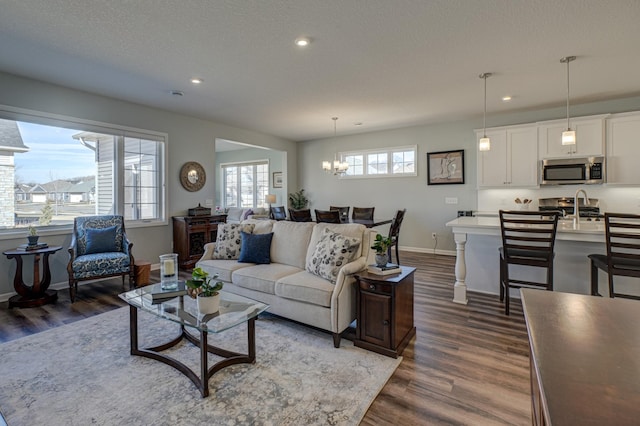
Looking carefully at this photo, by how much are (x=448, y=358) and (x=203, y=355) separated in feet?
5.84

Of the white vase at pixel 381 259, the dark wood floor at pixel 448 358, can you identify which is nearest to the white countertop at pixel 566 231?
the dark wood floor at pixel 448 358

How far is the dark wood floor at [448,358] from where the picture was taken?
1.83 meters

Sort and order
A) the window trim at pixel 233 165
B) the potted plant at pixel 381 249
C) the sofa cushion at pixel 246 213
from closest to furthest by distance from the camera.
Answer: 1. the potted plant at pixel 381 249
2. the sofa cushion at pixel 246 213
3. the window trim at pixel 233 165

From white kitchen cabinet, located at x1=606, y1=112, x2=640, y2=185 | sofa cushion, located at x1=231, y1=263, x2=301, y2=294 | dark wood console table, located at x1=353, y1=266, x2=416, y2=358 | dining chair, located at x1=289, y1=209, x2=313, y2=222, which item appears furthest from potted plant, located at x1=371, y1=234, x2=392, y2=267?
white kitchen cabinet, located at x1=606, y1=112, x2=640, y2=185

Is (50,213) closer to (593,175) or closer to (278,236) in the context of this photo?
(278,236)

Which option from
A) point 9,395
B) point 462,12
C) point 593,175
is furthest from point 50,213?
point 593,175

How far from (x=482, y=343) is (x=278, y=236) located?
7.27 ft

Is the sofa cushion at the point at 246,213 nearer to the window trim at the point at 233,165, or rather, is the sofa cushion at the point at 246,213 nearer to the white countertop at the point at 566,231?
the window trim at the point at 233,165

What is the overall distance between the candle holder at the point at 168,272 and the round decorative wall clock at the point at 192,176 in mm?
3376

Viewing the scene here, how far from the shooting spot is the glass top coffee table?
77.8 inches

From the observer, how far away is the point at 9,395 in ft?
6.54

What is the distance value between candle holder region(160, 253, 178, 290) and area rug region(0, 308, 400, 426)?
50 centimetres

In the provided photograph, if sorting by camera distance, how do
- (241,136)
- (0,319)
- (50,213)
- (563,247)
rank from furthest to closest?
(241,136) → (50,213) → (563,247) → (0,319)

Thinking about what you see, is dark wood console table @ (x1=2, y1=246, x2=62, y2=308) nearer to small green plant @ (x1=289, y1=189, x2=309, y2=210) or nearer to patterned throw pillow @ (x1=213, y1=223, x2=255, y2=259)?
patterned throw pillow @ (x1=213, y1=223, x2=255, y2=259)
